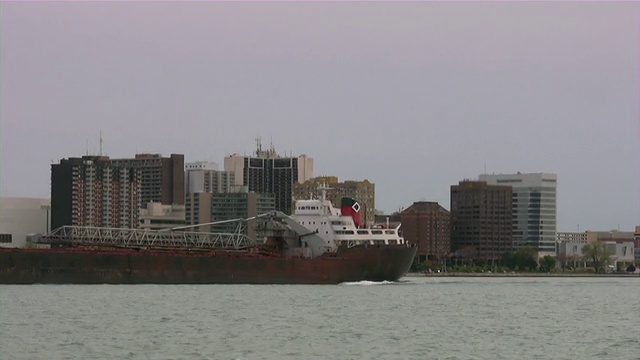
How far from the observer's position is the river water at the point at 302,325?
36.5 meters

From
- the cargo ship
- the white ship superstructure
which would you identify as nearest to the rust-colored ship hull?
the cargo ship

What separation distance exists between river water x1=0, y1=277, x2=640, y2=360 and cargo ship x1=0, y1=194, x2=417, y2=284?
5.76 metres

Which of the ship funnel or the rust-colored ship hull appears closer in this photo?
the rust-colored ship hull

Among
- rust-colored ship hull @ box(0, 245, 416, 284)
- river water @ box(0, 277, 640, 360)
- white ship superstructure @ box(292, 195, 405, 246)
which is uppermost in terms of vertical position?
white ship superstructure @ box(292, 195, 405, 246)

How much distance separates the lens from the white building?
18650 centimetres

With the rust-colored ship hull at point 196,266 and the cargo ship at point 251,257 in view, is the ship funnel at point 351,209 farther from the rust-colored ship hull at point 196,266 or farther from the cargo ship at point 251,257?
the rust-colored ship hull at point 196,266

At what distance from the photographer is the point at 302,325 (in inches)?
1757

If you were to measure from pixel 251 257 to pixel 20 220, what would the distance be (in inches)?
4742

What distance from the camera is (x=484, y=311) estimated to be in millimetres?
54250

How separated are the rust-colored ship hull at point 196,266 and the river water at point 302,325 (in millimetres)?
5689

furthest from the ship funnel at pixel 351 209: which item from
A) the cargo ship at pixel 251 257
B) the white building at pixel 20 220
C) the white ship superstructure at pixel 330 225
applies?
the white building at pixel 20 220

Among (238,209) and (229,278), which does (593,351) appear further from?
(238,209)

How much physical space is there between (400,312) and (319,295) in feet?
43.0

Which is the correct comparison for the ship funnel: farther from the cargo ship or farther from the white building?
the white building
